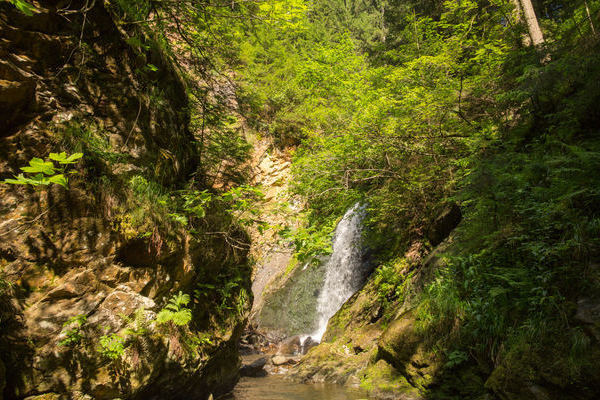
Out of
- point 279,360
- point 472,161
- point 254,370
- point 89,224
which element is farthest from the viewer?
point 279,360

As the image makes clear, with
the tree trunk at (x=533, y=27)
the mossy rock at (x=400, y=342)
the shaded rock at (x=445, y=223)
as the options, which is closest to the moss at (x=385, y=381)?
the mossy rock at (x=400, y=342)

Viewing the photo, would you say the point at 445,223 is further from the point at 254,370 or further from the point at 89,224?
the point at 89,224

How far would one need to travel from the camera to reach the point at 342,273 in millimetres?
12680

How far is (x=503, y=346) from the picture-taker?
148 inches

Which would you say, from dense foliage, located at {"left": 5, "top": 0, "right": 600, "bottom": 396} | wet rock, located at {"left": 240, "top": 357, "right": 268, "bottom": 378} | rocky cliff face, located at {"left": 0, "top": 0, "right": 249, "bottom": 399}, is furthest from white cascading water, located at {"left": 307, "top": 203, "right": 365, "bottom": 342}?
rocky cliff face, located at {"left": 0, "top": 0, "right": 249, "bottom": 399}

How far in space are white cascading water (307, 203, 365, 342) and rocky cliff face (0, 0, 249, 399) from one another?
8.26 metres

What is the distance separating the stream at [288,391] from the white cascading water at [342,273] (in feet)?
13.6

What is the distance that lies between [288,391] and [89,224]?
Answer: 6.11 m

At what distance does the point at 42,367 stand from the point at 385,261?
8978 millimetres

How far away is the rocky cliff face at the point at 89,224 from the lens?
2684 millimetres

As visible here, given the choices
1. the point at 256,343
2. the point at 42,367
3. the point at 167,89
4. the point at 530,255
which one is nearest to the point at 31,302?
the point at 42,367

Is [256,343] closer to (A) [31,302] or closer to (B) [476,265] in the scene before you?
(B) [476,265]

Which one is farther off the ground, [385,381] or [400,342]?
[400,342]


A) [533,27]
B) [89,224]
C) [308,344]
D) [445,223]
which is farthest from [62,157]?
[308,344]
